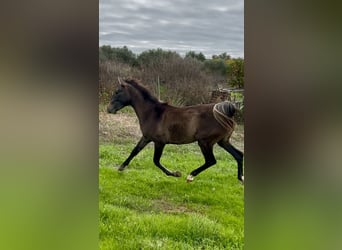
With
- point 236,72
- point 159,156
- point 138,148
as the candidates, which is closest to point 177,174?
point 159,156

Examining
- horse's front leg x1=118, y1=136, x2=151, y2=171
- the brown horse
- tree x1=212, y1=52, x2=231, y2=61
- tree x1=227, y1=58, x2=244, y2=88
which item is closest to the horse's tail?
the brown horse

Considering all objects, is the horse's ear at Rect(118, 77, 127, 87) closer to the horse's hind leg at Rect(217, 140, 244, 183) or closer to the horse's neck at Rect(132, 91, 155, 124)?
the horse's neck at Rect(132, 91, 155, 124)

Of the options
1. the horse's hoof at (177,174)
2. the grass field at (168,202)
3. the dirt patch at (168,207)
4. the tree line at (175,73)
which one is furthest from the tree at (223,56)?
the dirt patch at (168,207)

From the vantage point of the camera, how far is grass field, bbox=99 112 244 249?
186 cm

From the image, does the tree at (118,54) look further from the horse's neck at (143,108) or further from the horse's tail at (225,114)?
the horse's tail at (225,114)

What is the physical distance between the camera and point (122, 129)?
1.93 m

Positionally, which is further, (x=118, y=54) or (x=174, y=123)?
(x=174, y=123)

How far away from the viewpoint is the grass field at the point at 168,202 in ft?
6.10

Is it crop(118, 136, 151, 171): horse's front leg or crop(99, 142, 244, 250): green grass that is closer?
crop(99, 142, 244, 250): green grass

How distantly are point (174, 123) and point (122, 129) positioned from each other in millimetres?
254

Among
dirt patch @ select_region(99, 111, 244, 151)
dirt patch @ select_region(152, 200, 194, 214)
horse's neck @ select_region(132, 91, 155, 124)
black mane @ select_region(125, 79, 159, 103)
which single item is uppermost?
black mane @ select_region(125, 79, 159, 103)

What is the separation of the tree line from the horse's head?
0.11ft

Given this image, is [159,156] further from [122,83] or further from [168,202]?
[122,83]
